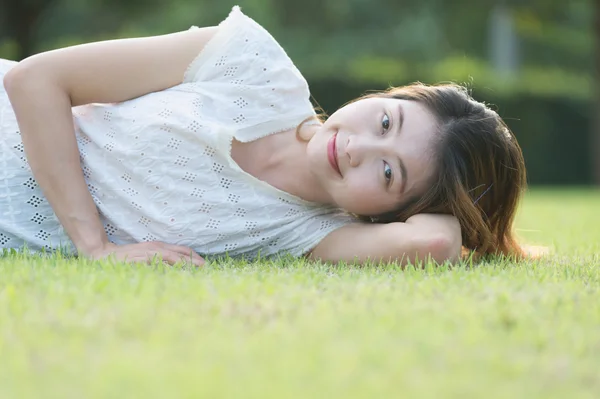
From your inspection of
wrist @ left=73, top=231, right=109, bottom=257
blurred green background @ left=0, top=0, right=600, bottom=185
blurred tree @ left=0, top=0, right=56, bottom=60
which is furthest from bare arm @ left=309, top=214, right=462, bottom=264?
blurred tree @ left=0, top=0, right=56, bottom=60

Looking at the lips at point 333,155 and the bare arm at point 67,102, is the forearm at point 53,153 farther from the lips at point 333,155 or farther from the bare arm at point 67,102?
the lips at point 333,155

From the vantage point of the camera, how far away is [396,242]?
3186mm

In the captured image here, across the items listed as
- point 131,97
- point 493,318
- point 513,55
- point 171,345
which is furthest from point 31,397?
point 513,55

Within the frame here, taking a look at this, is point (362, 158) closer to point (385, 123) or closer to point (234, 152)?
point (385, 123)

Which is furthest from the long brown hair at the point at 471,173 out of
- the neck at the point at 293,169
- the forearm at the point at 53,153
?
the forearm at the point at 53,153

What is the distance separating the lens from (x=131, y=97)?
3.45m

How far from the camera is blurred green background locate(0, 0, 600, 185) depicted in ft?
54.0

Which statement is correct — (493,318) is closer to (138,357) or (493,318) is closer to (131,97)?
(138,357)

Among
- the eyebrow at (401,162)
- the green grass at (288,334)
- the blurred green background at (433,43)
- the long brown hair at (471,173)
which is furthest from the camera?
the blurred green background at (433,43)

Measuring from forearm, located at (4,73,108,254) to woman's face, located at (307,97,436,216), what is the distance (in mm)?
936

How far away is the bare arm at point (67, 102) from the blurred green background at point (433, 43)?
3806mm

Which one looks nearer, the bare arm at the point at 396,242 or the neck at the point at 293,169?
the bare arm at the point at 396,242

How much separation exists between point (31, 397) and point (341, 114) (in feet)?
6.69

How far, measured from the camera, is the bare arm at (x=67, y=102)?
317 centimetres
